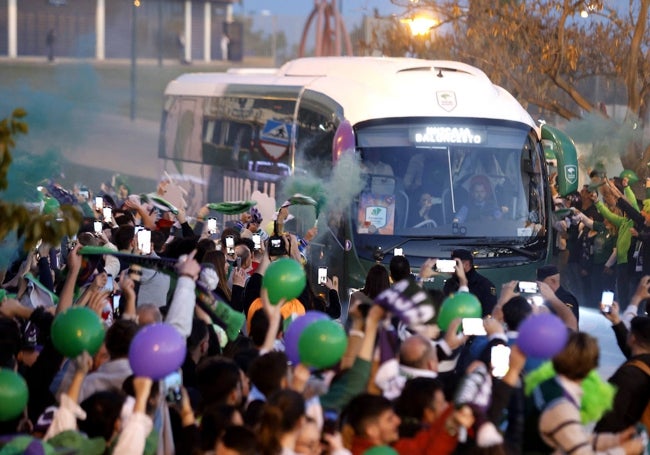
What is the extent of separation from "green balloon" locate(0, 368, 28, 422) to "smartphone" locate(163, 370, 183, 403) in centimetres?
61

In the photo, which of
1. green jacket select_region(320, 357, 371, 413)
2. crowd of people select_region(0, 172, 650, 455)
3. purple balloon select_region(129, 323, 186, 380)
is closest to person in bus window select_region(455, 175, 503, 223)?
crowd of people select_region(0, 172, 650, 455)

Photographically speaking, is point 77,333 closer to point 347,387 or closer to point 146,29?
point 347,387

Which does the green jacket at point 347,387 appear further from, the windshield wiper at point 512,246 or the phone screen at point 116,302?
the windshield wiper at point 512,246

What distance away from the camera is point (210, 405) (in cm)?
653

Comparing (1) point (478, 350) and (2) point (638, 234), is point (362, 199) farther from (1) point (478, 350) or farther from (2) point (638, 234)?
(1) point (478, 350)

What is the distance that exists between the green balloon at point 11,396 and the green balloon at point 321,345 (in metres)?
1.24

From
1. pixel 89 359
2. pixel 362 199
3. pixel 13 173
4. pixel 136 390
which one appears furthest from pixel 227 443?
pixel 362 199

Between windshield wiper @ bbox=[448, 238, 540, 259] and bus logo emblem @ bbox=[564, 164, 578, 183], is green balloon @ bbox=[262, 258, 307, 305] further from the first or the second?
bus logo emblem @ bbox=[564, 164, 578, 183]

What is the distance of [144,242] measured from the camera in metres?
11.4

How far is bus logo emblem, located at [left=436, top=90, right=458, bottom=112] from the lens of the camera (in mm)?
16781

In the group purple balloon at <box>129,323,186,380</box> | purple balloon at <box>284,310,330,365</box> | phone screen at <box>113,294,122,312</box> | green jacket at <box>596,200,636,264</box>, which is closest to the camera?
purple balloon at <box>129,323,186,380</box>

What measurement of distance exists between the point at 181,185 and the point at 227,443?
18.4 meters

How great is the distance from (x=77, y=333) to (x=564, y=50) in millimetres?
18520

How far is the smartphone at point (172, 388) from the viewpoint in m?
6.42
